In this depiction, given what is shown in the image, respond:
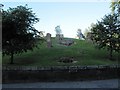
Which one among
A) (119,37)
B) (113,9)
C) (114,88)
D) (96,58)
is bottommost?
(114,88)

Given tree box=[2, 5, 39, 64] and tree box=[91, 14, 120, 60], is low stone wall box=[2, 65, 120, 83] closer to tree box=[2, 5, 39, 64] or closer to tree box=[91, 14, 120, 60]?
tree box=[2, 5, 39, 64]

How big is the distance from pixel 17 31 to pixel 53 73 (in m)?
5.65

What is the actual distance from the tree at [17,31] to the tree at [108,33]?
25.0 feet

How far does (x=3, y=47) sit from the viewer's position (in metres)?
25.5

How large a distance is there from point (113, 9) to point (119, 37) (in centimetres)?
370

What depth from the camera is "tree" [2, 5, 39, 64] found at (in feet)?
84.1

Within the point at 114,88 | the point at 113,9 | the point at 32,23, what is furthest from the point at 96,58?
the point at 114,88

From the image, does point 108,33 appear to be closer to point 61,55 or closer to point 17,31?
point 61,55

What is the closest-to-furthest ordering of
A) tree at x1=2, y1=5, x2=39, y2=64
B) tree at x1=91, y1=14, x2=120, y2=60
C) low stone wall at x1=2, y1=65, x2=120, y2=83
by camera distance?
1. low stone wall at x1=2, y1=65, x2=120, y2=83
2. tree at x1=2, y1=5, x2=39, y2=64
3. tree at x1=91, y1=14, x2=120, y2=60

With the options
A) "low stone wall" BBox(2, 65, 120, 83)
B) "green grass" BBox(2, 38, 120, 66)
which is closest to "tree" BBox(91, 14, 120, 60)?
"green grass" BBox(2, 38, 120, 66)

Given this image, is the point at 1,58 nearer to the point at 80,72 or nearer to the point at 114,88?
the point at 80,72

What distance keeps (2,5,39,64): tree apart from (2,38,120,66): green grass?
181 centimetres

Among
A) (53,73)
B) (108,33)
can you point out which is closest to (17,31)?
(53,73)

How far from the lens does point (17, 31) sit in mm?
26031
